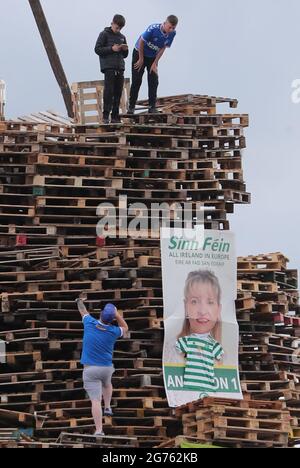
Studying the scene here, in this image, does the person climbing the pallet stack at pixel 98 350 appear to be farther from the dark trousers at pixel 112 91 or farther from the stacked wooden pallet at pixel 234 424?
the dark trousers at pixel 112 91

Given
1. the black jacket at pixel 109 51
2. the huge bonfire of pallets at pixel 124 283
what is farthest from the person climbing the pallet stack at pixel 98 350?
the black jacket at pixel 109 51

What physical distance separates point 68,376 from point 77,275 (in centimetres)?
143

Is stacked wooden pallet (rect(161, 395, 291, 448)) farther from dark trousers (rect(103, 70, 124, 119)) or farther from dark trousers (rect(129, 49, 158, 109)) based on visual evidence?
dark trousers (rect(129, 49, 158, 109))

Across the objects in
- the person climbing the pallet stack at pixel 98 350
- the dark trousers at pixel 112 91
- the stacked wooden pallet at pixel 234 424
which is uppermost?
the dark trousers at pixel 112 91

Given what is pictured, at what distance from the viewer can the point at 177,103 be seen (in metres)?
28.2

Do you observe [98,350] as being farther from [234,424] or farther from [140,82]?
[140,82]

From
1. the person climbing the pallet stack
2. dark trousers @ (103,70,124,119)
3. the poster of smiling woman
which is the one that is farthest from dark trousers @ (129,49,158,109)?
the person climbing the pallet stack

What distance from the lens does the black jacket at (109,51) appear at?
27125 mm

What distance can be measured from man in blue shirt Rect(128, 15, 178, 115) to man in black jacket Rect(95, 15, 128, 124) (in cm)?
24

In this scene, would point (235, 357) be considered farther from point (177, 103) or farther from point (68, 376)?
point (177, 103)

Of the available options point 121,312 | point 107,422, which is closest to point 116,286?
point 121,312

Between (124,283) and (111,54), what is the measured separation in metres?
3.45

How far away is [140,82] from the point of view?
2756 centimetres

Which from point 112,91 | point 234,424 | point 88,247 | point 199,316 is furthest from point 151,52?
point 234,424
